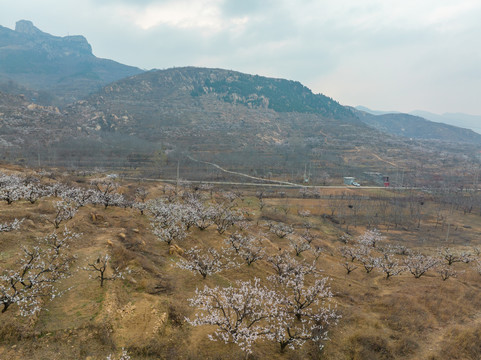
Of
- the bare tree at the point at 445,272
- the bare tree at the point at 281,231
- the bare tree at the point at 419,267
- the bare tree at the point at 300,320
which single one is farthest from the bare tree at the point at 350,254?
the bare tree at the point at 300,320

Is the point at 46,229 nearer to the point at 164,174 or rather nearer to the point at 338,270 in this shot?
the point at 338,270

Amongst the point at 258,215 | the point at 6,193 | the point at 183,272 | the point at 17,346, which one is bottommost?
the point at 258,215

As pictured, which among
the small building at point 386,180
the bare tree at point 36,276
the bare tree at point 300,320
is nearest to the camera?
the bare tree at point 36,276

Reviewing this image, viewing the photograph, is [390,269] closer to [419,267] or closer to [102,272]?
[419,267]

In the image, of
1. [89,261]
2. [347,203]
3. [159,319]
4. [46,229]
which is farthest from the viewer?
[347,203]

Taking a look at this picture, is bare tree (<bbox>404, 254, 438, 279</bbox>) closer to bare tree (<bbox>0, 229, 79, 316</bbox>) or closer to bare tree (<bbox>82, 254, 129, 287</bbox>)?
bare tree (<bbox>82, 254, 129, 287</bbox>)

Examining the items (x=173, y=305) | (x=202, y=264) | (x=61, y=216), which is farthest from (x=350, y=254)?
Answer: (x=61, y=216)

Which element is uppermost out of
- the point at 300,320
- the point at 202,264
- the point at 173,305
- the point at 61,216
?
the point at 61,216

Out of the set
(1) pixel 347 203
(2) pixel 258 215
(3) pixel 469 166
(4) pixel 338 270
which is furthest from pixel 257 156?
(3) pixel 469 166

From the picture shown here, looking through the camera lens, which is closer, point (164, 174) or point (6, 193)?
point (6, 193)

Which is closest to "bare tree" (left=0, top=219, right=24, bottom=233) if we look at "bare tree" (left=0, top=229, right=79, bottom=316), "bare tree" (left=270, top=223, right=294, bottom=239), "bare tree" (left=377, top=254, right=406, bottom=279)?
"bare tree" (left=0, top=229, right=79, bottom=316)

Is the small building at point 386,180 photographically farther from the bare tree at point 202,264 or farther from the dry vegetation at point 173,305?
the bare tree at point 202,264
